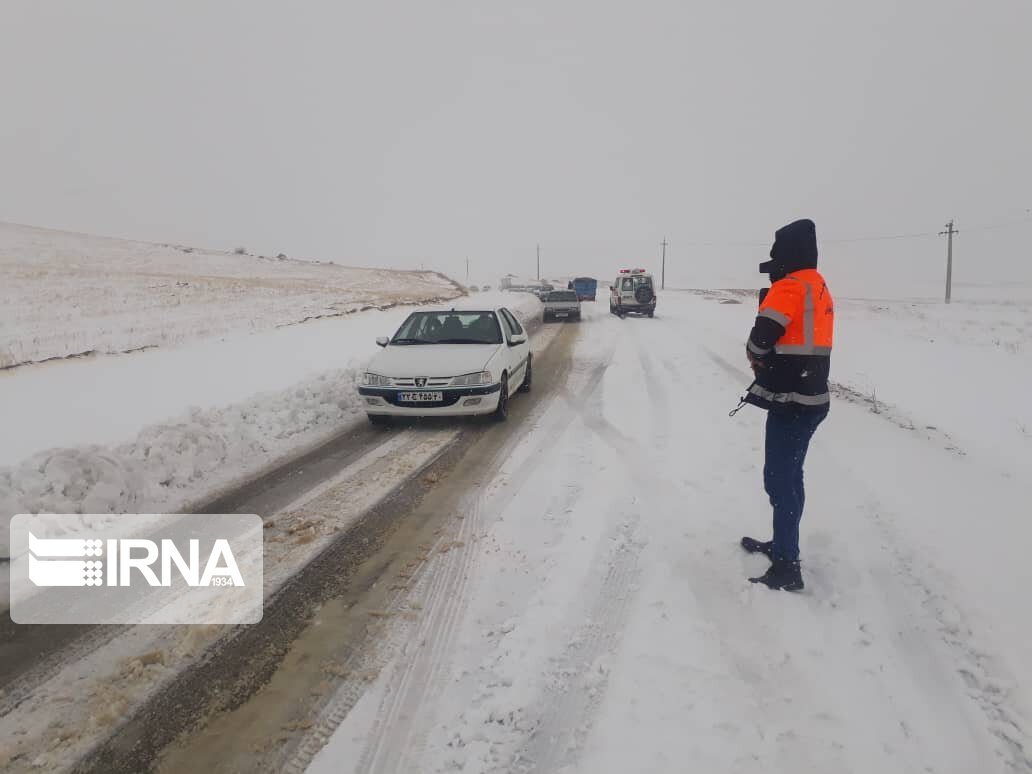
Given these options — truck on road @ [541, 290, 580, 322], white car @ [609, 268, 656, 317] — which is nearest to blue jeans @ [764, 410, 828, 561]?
truck on road @ [541, 290, 580, 322]

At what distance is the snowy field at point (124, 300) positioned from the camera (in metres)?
17.2

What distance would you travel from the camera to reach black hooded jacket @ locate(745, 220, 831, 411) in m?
3.47

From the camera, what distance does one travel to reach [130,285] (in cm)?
3441

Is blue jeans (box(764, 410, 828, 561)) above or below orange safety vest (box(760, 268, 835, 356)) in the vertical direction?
below

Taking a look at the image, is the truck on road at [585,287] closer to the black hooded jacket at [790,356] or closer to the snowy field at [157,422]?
the snowy field at [157,422]

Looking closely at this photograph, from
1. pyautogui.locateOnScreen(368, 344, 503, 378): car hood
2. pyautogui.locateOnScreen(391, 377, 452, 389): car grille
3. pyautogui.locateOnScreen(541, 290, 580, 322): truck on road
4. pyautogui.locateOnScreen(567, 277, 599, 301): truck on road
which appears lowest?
pyautogui.locateOnScreen(391, 377, 452, 389): car grille

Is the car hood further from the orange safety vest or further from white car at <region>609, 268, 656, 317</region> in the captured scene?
white car at <region>609, 268, 656, 317</region>

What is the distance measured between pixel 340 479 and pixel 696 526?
330cm

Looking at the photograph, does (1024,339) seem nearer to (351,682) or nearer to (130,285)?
(351,682)

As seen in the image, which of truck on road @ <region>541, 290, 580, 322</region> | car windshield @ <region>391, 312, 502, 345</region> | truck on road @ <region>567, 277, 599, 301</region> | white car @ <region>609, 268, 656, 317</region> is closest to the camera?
car windshield @ <region>391, 312, 502, 345</region>

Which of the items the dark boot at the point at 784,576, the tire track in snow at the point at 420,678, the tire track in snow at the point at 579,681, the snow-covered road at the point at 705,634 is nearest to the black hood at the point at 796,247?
the dark boot at the point at 784,576

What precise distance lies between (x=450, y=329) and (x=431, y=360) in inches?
45.7

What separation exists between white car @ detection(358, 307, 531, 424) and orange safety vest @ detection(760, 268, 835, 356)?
15.0 feet

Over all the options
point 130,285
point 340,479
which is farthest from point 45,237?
point 340,479
